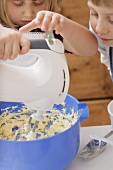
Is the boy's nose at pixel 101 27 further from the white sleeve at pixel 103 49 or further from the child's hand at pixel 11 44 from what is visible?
the child's hand at pixel 11 44

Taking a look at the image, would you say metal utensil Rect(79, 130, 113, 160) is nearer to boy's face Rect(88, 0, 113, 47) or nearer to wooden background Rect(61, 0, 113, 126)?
boy's face Rect(88, 0, 113, 47)

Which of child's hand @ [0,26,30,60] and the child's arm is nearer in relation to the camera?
child's hand @ [0,26,30,60]

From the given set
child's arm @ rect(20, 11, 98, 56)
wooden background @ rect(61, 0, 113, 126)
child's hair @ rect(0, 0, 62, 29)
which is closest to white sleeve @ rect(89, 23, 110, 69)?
child's arm @ rect(20, 11, 98, 56)

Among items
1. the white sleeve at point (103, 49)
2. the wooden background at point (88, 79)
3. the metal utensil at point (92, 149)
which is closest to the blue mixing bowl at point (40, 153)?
the metal utensil at point (92, 149)

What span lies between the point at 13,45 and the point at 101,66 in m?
1.51

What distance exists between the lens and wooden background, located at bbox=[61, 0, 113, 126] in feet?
6.36

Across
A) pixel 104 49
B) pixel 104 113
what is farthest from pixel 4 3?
pixel 104 113

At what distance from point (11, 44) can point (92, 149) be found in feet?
1.47

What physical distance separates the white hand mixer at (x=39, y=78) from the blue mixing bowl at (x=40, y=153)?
4.7 inches

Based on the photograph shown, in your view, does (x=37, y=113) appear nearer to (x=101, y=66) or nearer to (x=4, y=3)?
(x=4, y=3)

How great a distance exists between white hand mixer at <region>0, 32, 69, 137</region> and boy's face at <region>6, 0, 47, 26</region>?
57 cm

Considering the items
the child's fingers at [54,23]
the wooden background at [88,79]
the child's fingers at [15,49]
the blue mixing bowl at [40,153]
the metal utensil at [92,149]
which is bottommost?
the wooden background at [88,79]

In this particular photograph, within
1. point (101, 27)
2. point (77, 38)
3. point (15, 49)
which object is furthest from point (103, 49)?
point (15, 49)

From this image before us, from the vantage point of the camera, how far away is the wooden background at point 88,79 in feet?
6.36
